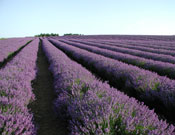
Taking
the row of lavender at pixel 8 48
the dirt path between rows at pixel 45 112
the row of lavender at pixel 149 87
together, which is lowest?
the dirt path between rows at pixel 45 112

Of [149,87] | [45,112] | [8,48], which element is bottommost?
[45,112]

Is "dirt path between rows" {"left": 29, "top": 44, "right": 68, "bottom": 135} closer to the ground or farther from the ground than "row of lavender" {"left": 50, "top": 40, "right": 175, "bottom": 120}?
closer to the ground

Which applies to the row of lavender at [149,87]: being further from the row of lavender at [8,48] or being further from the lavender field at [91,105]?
the row of lavender at [8,48]

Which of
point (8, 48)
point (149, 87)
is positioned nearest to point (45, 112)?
point (149, 87)

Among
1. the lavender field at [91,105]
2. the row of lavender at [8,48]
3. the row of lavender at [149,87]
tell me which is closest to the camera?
the lavender field at [91,105]

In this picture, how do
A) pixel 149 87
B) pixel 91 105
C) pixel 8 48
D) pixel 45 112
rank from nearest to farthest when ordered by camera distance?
pixel 91 105, pixel 45 112, pixel 149 87, pixel 8 48

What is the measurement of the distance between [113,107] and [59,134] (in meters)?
1.32

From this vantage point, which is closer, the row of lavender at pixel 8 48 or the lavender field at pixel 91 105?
the lavender field at pixel 91 105

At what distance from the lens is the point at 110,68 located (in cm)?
625

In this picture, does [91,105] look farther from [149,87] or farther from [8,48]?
[8,48]

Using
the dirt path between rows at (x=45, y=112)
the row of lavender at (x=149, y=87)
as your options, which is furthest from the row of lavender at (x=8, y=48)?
the row of lavender at (x=149, y=87)

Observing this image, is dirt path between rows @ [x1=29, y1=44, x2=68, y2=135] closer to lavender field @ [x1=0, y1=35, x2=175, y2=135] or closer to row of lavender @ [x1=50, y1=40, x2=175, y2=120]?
lavender field @ [x1=0, y1=35, x2=175, y2=135]

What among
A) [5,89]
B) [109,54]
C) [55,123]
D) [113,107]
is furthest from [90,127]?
[109,54]

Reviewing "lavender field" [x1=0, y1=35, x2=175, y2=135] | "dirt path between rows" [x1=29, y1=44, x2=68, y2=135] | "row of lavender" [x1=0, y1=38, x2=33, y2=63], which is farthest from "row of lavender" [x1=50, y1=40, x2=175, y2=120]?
"row of lavender" [x1=0, y1=38, x2=33, y2=63]
